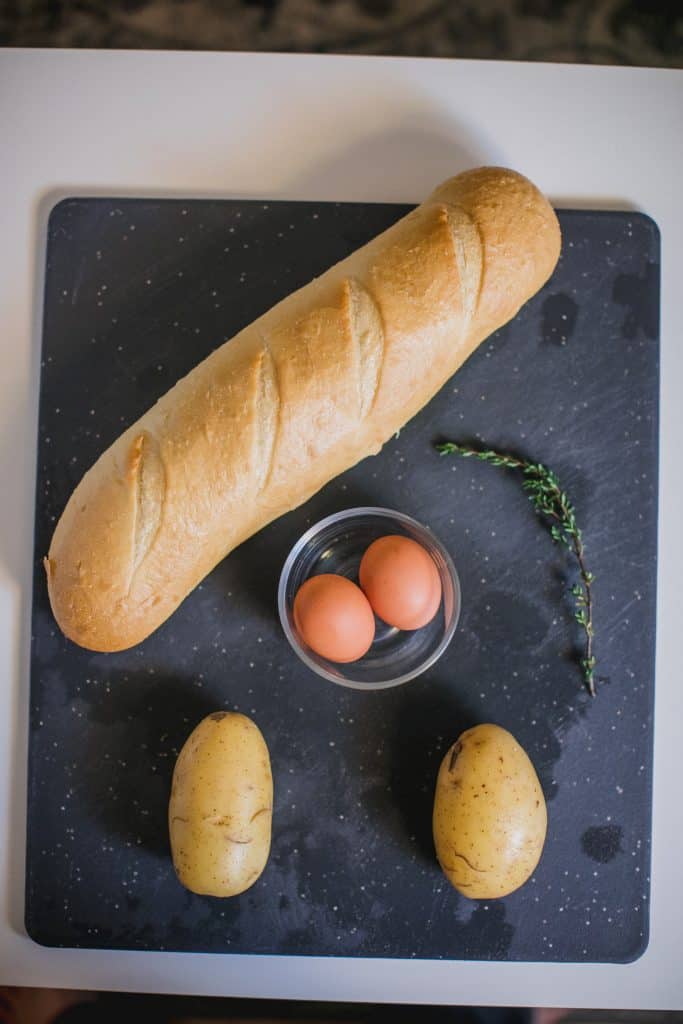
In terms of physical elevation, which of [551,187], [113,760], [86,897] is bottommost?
[86,897]

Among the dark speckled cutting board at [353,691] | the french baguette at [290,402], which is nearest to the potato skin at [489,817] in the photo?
the dark speckled cutting board at [353,691]

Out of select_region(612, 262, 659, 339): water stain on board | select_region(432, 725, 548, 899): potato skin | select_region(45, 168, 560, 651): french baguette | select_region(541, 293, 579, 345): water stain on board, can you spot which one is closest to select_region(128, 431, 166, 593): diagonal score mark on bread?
select_region(45, 168, 560, 651): french baguette

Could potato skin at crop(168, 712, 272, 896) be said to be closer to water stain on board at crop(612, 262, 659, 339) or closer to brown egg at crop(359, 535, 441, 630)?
brown egg at crop(359, 535, 441, 630)

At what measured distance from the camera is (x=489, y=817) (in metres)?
1.10

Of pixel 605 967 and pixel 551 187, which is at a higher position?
pixel 551 187

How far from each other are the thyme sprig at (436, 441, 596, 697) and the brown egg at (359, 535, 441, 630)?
0.20 metres

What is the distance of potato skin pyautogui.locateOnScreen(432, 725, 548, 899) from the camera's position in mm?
1099

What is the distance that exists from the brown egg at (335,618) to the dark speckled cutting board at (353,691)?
5.3 inches

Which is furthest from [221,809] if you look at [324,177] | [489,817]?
[324,177]

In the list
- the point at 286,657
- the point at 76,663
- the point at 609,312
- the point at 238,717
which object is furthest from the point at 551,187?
the point at 76,663

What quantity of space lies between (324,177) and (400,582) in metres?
0.68

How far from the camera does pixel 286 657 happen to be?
49.0 inches

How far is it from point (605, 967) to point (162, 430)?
111cm

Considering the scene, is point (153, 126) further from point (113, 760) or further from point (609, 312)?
point (113, 760)
